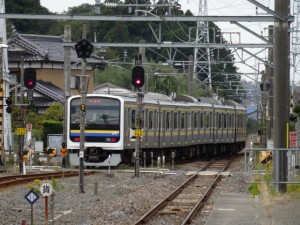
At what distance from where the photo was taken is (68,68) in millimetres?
32562

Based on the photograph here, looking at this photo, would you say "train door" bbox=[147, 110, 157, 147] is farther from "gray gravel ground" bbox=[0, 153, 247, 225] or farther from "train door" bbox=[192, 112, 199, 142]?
"train door" bbox=[192, 112, 199, 142]

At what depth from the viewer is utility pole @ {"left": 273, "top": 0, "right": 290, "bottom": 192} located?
18078 millimetres

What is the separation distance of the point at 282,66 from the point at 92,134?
42.8 feet

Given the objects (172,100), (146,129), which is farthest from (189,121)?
(146,129)

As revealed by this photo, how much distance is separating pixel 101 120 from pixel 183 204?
38.9 feet

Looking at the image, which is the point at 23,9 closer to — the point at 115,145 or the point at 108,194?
the point at 115,145

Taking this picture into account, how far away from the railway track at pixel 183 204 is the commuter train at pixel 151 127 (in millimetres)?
2523

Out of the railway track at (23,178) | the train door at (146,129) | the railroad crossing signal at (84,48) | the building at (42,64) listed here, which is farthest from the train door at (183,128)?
the railroad crossing signal at (84,48)

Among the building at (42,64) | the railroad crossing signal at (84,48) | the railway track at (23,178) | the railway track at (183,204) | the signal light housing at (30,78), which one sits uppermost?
the building at (42,64)

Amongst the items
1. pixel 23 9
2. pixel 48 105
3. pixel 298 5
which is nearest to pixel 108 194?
pixel 298 5

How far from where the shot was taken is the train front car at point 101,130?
3030 centimetres

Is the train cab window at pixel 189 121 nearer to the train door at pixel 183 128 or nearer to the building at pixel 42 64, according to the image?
the train door at pixel 183 128

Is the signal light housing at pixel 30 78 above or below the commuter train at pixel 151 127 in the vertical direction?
above

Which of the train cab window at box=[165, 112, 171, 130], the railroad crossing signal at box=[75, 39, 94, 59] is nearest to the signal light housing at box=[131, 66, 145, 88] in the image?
the railroad crossing signal at box=[75, 39, 94, 59]
